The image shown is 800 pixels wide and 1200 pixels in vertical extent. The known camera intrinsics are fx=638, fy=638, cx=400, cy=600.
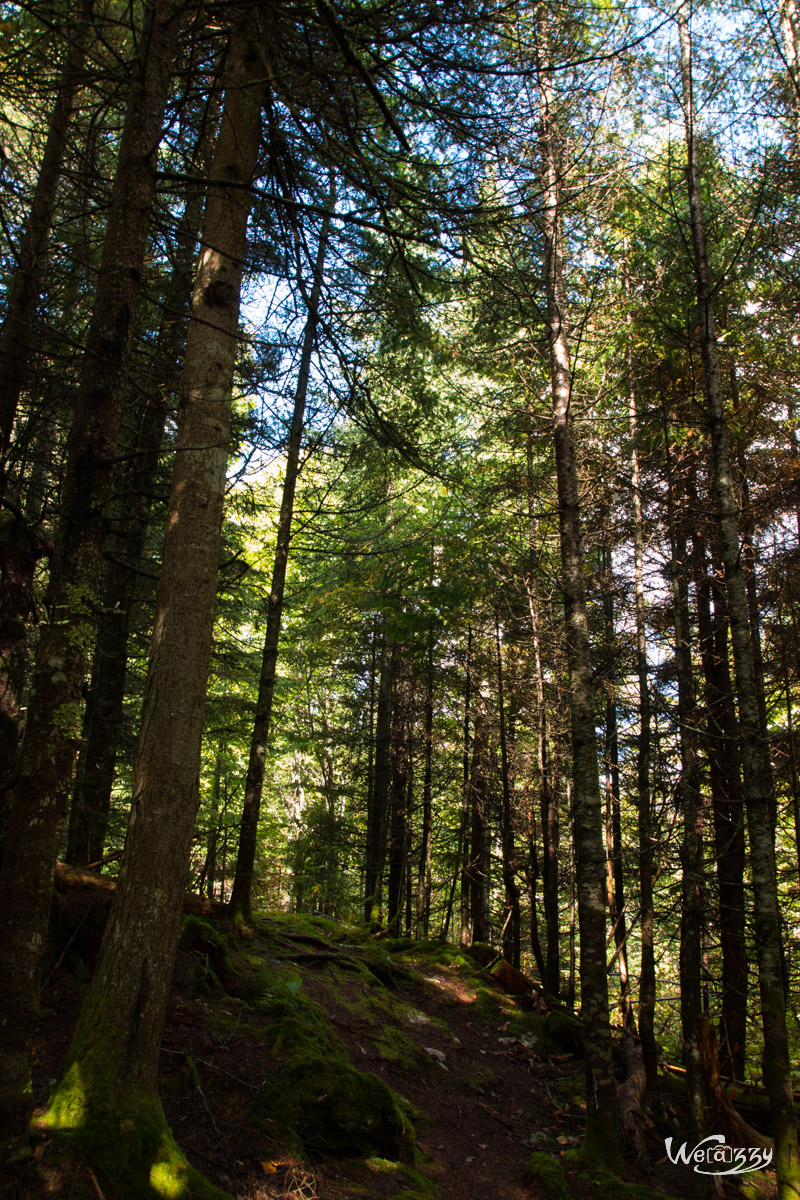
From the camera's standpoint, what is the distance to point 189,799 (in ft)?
12.1

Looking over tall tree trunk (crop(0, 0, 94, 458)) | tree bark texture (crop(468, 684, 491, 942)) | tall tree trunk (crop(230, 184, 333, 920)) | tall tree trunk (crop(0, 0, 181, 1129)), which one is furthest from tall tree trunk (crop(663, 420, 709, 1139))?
tall tree trunk (crop(0, 0, 94, 458))

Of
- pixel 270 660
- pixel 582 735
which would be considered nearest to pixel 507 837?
pixel 582 735

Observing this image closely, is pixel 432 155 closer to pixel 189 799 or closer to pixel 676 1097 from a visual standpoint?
pixel 189 799

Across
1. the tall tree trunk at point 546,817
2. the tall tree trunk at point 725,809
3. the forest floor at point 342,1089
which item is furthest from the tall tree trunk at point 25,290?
the tall tree trunk at point 725,809

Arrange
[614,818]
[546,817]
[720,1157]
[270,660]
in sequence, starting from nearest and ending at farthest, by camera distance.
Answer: [720,1157], [270,660], [614,818], [546,817]

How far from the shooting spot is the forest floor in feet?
13.0

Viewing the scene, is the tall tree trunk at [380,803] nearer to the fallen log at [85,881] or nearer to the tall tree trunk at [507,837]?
the tall tree trunk at [507,837]

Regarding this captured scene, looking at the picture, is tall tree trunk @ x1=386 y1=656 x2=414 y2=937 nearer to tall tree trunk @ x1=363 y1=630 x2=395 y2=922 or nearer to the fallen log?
tall tree trunk @ x1=363 y1=630 x2=395 y2=922

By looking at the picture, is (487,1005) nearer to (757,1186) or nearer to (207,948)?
(757,1186)

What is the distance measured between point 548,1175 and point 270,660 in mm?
6142

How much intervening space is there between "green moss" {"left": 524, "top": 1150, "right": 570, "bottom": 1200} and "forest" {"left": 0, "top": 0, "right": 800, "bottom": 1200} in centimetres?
4

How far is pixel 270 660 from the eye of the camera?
8922 millimetres

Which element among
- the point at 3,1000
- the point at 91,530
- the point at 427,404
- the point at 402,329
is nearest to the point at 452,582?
the point at 427,404

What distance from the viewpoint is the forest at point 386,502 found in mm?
3547
